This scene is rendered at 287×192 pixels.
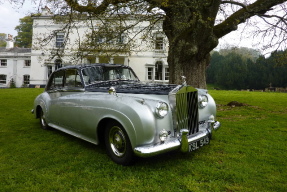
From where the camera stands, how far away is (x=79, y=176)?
296 centimetres

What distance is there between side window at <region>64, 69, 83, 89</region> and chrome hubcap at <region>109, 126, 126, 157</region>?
1.35m

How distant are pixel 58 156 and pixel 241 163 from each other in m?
3.07

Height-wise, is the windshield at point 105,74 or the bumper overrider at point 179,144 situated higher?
the windshield at point 105,74

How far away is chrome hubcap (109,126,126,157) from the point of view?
3.20 meters

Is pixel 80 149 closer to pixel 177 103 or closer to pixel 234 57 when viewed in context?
pixel 177 103

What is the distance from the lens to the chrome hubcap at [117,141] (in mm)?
3201

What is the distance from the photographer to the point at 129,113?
2939 mm

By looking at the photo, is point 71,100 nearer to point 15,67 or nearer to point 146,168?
point 146,168

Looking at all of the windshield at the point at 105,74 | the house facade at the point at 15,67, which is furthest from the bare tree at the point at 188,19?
the house facade at the point at 15,67

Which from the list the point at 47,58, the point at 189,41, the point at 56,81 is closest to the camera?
the point at 56,81

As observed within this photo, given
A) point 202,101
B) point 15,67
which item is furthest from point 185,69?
point 15,67

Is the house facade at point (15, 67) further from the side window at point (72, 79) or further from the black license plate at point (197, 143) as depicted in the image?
the black license plate at point (197, 143)

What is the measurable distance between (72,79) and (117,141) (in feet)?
6.33

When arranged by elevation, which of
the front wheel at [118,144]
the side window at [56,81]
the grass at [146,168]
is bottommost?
the grass at [146,168]
